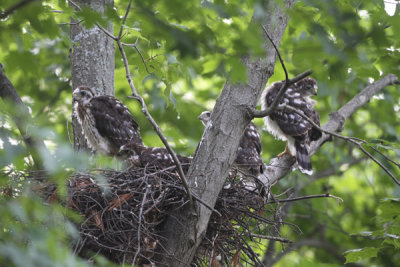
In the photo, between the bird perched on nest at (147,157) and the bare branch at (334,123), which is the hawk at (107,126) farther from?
the bare branch at (334,123)

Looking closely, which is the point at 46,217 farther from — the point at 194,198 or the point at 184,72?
the point at 184,72

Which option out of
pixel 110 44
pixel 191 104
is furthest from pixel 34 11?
pixel 191 104

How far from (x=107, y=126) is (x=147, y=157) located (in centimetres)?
109

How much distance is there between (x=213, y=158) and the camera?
348 centimetres

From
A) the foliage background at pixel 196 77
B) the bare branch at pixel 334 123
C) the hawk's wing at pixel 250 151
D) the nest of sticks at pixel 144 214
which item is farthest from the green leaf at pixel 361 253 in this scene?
the hawk's wing at pixel 250 151

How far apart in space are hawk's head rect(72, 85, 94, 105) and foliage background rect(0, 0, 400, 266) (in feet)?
1.26

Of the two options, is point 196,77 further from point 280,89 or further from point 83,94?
point 280,89

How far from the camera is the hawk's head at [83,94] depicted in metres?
5.23

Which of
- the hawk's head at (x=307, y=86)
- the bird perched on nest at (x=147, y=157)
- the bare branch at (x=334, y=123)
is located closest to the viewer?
the bird perched on nest at (x=147, y=157)

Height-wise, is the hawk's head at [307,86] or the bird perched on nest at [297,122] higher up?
the hawk's head at [307,86]

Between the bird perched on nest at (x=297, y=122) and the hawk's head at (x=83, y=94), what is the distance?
2.18 meters

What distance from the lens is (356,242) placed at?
8.57 m

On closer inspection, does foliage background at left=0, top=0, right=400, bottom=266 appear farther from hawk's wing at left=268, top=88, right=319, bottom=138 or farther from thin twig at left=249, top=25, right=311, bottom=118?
hawk's wing at left=268, top=88, right=319, bottom=138

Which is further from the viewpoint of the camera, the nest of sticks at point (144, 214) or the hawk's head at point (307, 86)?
the hawk's head at point (307, 86)
